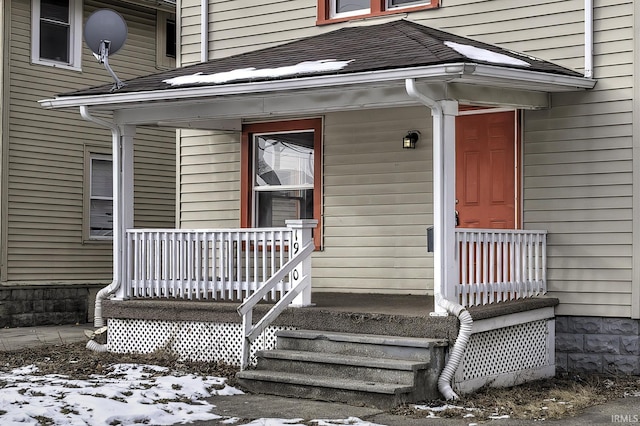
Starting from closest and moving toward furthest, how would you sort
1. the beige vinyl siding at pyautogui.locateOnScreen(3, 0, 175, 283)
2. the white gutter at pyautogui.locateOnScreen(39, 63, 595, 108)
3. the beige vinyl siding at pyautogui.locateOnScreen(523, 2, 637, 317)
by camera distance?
1. the white gutter at pyautogui.locateOnScreen(39, 63, 595, 108)
2. the beige vinyl siding at pyautogui.locateOnScreen(523, 2, 637, 317)
3. the beige vinyl siding at pyautogui.locateOnScreen(3, 0, 175, 283)

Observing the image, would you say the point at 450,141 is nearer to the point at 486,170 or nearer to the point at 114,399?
the point at 486,170

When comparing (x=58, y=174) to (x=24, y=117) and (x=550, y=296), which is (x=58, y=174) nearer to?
(x=24, y=117)

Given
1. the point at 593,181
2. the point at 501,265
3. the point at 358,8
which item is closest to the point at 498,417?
the point at 501,265

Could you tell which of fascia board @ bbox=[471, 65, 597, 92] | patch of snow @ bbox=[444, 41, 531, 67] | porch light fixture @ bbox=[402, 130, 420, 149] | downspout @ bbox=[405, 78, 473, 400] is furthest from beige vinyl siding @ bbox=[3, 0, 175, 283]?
fascia board @ bbox=[471, 65, 597, 92]

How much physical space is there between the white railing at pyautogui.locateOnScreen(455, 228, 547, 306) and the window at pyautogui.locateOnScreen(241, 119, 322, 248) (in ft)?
9.19

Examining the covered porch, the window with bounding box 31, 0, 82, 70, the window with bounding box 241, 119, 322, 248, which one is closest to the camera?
the covered porch

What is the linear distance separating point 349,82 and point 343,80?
6cm

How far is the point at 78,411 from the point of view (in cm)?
752

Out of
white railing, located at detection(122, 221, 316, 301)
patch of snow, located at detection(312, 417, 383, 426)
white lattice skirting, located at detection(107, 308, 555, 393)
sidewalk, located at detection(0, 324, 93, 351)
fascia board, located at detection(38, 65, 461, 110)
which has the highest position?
fascia board, located at detection(38, 65, 461, 110)

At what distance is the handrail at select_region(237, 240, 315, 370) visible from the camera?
9539 mm

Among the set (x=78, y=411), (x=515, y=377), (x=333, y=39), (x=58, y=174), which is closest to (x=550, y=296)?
(x=515, y=377)

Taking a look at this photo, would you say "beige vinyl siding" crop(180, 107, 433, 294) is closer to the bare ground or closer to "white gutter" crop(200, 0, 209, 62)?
"white gutter" crop(200, 0, 209, 62)

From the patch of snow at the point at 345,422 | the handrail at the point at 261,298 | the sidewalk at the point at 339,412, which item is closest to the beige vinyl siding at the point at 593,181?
the sidewalk at the point at 339,412

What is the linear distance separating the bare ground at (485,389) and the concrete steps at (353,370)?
0.70 feet
